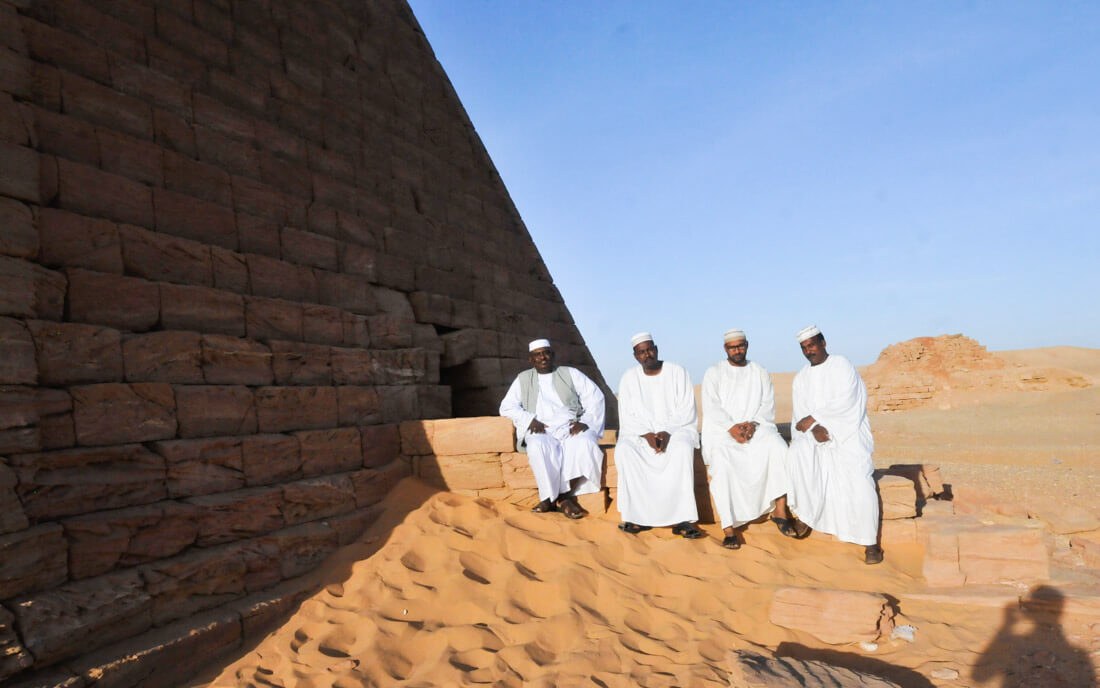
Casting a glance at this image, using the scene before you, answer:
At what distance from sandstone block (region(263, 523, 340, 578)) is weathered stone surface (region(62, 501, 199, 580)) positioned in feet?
1.90

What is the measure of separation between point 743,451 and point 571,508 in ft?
5.04

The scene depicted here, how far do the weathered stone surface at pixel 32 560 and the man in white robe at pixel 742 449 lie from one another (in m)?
4.32

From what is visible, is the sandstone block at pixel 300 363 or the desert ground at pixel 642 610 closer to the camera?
the desert ground at pixel 642 610

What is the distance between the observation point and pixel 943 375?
23406 millimetres

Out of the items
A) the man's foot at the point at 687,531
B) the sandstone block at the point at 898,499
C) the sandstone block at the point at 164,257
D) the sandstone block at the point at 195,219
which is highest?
the sandstone block at the point at 195,219

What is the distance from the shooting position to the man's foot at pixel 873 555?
16.0 ft

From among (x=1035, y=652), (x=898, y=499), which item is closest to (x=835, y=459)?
(x=898, y=499)

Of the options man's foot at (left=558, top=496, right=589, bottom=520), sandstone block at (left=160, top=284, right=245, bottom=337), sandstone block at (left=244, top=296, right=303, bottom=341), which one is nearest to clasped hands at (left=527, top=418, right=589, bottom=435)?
man's foot at (left=558, top=496, right=589, bottom=520)

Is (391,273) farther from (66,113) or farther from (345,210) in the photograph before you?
(66,113)

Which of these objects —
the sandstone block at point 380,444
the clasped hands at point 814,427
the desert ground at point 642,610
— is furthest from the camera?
the sandstone block at point 380,444

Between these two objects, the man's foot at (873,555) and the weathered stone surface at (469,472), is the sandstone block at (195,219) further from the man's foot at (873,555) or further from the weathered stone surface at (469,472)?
the man's foot at (873,555)

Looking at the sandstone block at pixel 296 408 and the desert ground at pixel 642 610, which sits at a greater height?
the sandstone block at pixel 296 408

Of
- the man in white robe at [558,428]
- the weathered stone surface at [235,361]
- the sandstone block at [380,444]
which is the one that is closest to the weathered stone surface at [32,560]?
the weathered stone surface at [235,361]

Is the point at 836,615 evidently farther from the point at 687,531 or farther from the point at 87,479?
the point at 87,479
